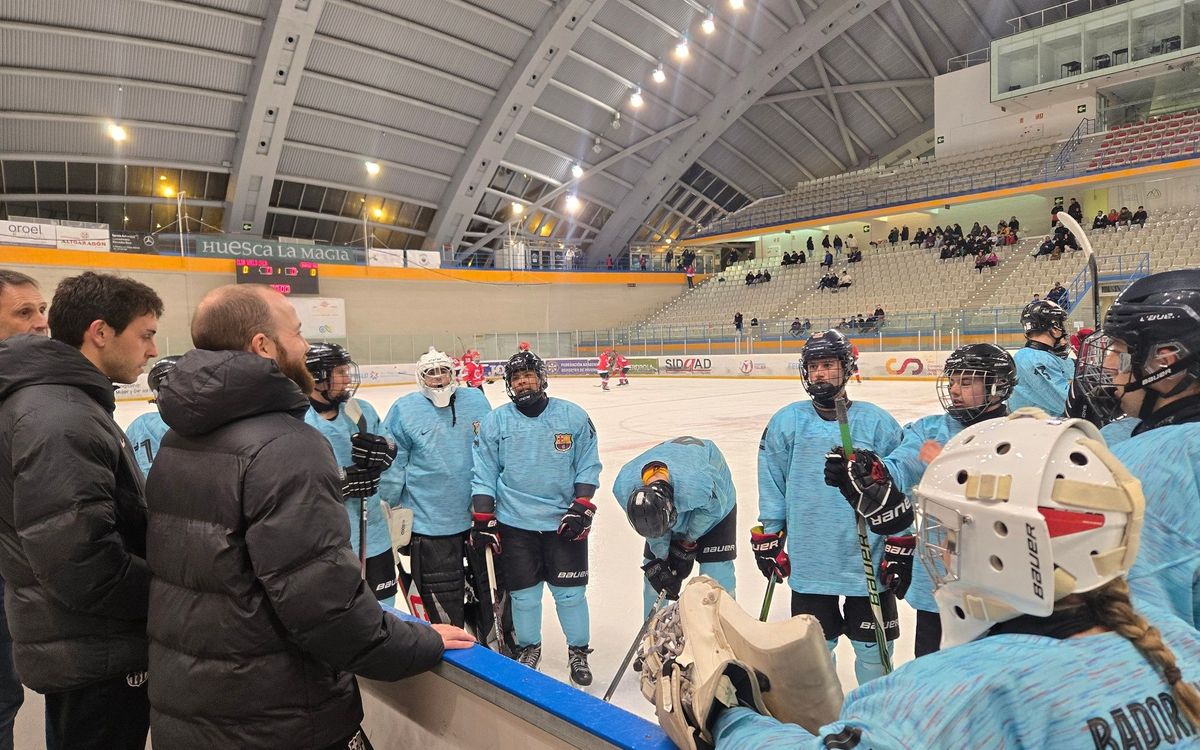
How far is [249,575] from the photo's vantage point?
1350 mm

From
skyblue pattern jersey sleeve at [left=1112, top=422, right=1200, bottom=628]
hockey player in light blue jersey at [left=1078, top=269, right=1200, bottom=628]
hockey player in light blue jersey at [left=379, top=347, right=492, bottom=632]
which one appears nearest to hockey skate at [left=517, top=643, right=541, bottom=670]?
hockey player in light blue jersey at [left=379, top=347, right=492, bottom=632]

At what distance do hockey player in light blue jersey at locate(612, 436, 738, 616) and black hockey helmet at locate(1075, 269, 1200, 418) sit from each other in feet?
4.76

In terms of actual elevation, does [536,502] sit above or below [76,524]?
below

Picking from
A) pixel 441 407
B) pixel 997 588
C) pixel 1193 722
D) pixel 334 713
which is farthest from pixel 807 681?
pixel 441 407

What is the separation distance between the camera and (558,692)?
1366 mm

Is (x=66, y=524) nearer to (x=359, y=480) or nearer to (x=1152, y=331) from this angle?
(x=359, y=480)

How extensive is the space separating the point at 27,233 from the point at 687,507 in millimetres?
22470

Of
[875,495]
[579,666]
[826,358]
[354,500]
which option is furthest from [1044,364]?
[354,500]

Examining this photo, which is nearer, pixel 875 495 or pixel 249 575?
pixel 249 575

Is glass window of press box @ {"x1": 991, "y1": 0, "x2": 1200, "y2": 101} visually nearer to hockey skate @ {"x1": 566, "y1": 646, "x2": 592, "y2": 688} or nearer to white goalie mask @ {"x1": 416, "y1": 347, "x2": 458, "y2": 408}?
white goalie mask @ {"x1": 416, "y1": 347, "x2": 458, "y2": 408}

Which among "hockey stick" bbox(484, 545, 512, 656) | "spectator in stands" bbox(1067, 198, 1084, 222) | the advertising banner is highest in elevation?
"spectator in stands" bbox(1067, 198, 1084, 222)

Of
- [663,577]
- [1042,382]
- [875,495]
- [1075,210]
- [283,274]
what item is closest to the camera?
[875,495]

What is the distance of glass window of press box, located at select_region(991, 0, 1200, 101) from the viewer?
22.5 metres

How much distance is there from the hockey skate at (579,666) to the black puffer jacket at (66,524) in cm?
190
